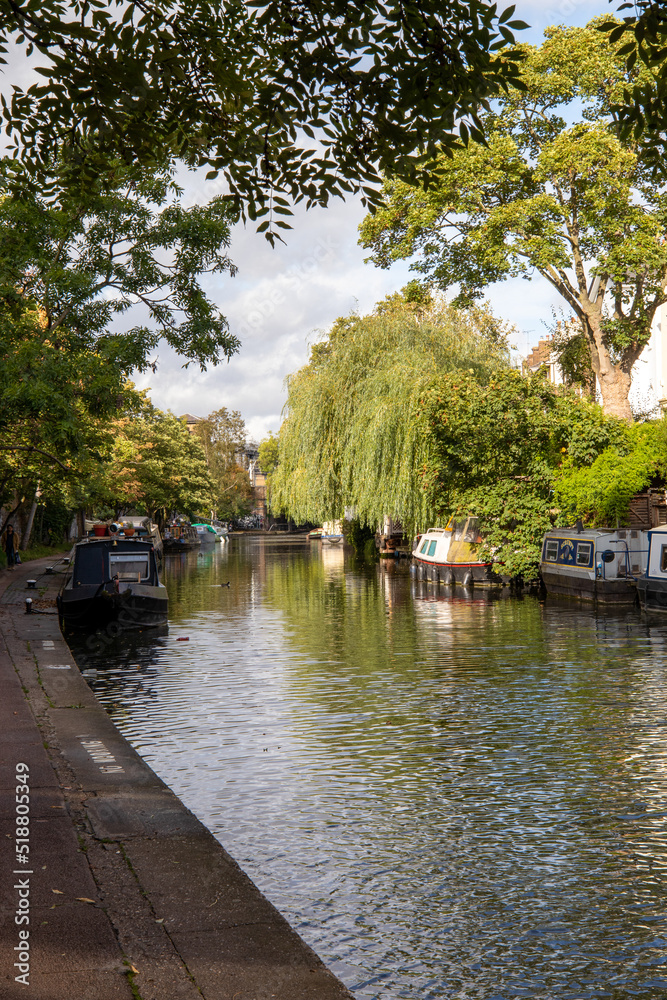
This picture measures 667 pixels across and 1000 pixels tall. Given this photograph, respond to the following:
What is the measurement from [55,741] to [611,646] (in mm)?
12140

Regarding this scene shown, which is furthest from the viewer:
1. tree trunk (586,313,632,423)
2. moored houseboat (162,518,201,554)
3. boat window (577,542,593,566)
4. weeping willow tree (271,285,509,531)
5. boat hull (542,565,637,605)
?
moored houseboat (162,518,201,554)

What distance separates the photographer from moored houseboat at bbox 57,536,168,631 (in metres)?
23.5

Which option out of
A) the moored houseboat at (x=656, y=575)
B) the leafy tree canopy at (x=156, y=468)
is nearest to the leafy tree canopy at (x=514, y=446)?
the moored houseboat at (x=656, y=575)

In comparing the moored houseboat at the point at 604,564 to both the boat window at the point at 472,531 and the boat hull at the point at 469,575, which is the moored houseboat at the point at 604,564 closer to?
the boat hull at the point at 469,575

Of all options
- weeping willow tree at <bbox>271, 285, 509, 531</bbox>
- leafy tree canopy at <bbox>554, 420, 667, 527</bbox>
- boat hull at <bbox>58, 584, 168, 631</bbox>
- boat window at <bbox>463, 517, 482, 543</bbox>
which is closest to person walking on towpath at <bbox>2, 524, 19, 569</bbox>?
weeping willow tree at <bbox>271, 285, 509, 531</bbox>

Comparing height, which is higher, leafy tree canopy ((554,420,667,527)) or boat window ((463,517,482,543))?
leafy tree canopy ((554,420,667,527))

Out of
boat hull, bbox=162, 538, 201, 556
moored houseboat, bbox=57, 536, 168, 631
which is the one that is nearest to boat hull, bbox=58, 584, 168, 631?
moored houseboat, bbox=57, 536, 168, 631

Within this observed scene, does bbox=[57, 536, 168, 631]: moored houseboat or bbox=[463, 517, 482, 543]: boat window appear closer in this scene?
bbox=[57, 536, 168, 631]: moored houseboat

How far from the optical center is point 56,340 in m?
25.4

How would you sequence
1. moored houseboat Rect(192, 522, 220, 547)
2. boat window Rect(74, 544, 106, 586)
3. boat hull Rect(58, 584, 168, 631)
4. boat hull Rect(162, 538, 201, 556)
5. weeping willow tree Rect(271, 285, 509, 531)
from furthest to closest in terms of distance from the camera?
moored houseboat Rect(192, 522, 220, 547) → boat hull Rect(162, 538, 201, 556) → weeping willow tree Rect(271, 285, 509, 531) → boat window Rect(74, 544, 106, 586) → boat hull Rect(58, 584, 168, 631)

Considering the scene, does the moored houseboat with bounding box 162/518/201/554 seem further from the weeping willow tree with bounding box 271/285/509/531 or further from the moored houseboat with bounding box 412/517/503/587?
the moored houseboat with bounding box 412/517/503/587

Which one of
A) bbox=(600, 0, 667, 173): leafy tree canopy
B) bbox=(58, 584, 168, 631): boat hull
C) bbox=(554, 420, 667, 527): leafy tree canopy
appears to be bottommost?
bbox=(58, 584, 168, 631): boat hull

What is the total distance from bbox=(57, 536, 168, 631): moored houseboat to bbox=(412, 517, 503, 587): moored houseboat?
12134mm

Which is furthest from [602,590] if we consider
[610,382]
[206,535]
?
[206,535]
